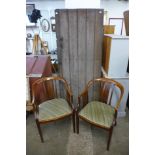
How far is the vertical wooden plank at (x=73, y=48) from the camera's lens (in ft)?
5.46

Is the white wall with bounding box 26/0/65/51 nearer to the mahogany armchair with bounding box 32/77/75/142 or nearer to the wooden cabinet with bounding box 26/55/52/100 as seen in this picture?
the wooden cabinet with bounding box 26/55/52/100

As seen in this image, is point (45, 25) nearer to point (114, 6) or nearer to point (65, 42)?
point (114, 6)

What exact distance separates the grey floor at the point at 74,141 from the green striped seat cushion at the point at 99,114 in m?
0.36

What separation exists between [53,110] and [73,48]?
82 cm

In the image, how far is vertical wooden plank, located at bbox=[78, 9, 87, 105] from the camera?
166 centimetres

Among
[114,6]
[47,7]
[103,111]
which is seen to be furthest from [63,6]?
[103,111]

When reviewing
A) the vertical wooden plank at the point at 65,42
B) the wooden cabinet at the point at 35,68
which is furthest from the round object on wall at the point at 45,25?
the vertical wooden plank at the point at 65,42

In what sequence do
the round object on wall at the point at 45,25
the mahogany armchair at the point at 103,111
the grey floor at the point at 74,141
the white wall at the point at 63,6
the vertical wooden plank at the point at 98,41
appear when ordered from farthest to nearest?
the round object on wall at the point at 45,25, the white wall at the point at 63,6, the vertical wooden plank at the point at 98,41, the grey floor at the point at 74,141, the mahogany armchair at the point at 103,111

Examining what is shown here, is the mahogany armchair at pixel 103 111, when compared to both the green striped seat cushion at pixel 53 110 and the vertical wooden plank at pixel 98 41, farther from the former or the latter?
the vertical wooden plank at pixel 98 41

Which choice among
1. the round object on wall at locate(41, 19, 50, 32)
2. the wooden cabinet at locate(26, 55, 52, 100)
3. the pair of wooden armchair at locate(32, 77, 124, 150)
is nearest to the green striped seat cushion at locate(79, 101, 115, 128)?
the pair of wooden armchair at locate(32, 77, 124, 150)

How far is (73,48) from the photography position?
179 centimetres
